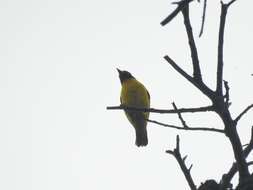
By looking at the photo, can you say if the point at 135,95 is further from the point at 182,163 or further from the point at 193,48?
the point at 193,48

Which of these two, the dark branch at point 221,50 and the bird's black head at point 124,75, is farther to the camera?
the bird's black head at point 124,75

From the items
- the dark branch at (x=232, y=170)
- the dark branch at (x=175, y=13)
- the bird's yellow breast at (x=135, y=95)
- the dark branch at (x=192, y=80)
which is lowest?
the dark branch at (x=232, y=170)

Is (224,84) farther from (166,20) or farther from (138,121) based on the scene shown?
(138,121)

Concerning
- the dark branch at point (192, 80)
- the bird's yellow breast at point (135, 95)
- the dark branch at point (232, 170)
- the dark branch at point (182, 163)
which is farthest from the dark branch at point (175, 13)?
the bird's yellow breast at point (135, 95)

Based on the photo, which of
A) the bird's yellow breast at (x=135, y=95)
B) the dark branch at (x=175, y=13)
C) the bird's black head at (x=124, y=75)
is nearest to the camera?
the dark branch at (x=175, y=13)

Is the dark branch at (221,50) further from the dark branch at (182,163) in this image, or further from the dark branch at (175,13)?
the dark branch at (175,13)

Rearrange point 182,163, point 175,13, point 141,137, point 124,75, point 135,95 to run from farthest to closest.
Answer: point 124,75 < point 135,95 < point 141,137 < point 182,163 < point 175,13

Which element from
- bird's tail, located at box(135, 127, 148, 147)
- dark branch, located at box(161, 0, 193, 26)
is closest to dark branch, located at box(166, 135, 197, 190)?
dark branch, located at box(161, 0, 193, 26)

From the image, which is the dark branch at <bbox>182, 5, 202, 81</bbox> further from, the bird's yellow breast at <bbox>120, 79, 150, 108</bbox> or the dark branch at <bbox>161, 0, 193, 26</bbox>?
the bird's yellow breast at <bbox>120, 79, 150, 108</bbox>

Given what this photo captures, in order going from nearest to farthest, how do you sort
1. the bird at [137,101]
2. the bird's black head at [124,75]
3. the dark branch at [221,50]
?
the dark branch at [221,50]
the bird at [137,101]
the bird's black head at [124,75]

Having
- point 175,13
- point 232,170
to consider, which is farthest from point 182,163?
point 175,13

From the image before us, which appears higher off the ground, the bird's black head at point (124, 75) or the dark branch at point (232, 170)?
the bird's black head at point (124, 75)

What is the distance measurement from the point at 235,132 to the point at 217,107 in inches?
6.4

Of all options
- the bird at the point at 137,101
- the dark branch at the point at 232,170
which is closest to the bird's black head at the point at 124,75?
the bird at the point at 137,101
